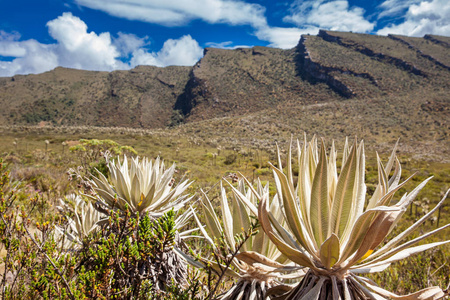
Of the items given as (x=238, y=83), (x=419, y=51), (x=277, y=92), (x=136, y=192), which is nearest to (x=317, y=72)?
(x=277, y=92)

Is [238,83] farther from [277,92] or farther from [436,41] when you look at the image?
[436,41]

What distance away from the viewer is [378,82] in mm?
64750

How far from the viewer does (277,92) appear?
73062 millimetres

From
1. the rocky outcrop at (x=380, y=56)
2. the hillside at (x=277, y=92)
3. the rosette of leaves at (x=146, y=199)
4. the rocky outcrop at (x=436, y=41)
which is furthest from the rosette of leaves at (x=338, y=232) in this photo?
the rocky outcrop at (x=436, y=41)

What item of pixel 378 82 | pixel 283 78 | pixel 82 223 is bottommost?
pixel 82 223

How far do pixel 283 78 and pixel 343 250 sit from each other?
81.4 metres

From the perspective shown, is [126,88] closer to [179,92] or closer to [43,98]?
[179,92]

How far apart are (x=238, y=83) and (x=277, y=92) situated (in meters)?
13.3

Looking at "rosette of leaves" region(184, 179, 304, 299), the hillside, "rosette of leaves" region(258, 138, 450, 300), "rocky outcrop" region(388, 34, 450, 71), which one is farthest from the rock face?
"rosette of leaves" region(258, 138, 450, 300)

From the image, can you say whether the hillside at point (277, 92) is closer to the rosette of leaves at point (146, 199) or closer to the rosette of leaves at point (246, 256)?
the rosette of leaves at point (146, 199)

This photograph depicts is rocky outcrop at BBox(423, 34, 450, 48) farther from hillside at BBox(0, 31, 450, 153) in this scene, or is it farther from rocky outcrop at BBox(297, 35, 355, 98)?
rocky outcrop at BBox(297, 35, 355, 98)

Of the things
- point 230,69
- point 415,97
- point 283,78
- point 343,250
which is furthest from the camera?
point 230,69

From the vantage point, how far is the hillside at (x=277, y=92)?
50.4m

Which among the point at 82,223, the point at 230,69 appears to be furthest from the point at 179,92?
the point at 82,223
